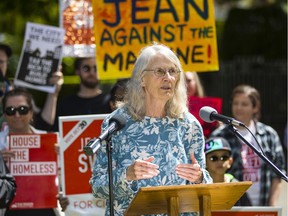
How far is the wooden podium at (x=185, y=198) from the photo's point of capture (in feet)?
19.6

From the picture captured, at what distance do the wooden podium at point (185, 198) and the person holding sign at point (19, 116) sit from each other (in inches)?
97.0

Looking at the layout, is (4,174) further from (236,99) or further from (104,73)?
(236,99)

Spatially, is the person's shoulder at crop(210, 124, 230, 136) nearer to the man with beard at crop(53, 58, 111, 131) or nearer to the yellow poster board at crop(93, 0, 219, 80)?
the yellow poster board at crop(93, 0, 219, 80)

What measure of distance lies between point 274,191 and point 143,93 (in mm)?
3280

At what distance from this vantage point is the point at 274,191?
31.6 feet

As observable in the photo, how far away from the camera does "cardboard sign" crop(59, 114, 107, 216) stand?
327 inches

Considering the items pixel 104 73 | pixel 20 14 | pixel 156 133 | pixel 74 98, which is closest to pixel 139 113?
pixel 156 133

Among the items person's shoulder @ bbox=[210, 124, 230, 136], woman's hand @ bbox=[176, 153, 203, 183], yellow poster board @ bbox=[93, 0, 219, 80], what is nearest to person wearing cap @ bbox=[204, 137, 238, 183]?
person's shoulder @ bbox=[210, 124, 230, 136]

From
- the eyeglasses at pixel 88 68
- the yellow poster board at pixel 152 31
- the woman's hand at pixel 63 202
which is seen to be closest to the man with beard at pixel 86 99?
the eyeglasses at pixel 88 68

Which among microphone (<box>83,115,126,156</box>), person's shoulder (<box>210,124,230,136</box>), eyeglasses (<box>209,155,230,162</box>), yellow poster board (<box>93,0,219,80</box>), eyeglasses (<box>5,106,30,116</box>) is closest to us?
microphone (<box>83,115,126,156</box>)

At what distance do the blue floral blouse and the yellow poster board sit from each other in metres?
2.72

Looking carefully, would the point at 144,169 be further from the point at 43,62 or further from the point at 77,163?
the point at 43,62

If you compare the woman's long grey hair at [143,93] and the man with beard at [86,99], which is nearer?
the woman's long grey hair at [143,93]

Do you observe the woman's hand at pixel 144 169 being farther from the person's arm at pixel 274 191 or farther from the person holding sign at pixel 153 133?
the person's arm at pixel 274 191
